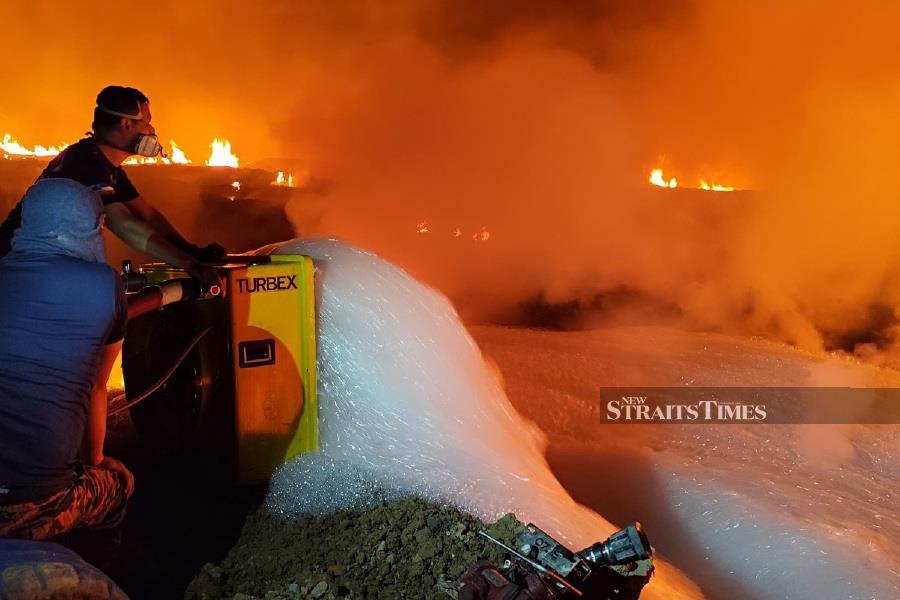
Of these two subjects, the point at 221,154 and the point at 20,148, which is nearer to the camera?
the point at 20,148

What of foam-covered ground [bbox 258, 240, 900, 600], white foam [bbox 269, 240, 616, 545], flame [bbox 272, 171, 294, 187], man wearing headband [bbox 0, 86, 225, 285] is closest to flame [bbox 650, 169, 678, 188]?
flame [bbox 272, 171, 294, 187]

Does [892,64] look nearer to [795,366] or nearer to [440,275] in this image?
[795,366]

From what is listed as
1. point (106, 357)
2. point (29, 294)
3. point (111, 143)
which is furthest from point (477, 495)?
point (111, 143)

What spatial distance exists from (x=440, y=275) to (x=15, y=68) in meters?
20.6

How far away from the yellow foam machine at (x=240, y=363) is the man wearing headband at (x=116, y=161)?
0.13 metres

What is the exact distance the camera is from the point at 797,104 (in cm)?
1138

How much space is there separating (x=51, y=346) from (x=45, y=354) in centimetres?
3

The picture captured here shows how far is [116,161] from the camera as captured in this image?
2871mm

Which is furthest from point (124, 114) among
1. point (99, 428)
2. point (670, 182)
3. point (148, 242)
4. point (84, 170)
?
point (670, 182)

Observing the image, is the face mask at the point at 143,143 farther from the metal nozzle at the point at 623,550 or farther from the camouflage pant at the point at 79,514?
the metal nozzle at the point at 623,550

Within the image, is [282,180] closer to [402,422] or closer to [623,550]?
[402,422]

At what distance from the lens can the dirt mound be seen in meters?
2.14

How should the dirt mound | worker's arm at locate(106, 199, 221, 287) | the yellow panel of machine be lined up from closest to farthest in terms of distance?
the dirt mound, worker's arm at locate(106, 199, 221, 287), the yellow panel of machine

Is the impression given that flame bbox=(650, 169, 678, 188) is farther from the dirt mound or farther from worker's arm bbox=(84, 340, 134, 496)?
worker's arm bbox=(84, 340, 134, 496)
